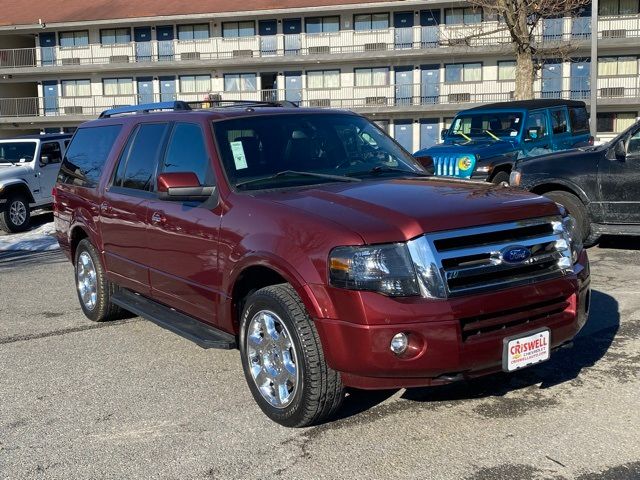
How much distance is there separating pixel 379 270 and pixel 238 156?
160cm

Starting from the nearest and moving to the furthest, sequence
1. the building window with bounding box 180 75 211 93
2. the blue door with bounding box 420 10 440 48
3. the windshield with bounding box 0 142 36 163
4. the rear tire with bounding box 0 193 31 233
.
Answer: the rear tire with bounding box 0 193 31 233 < the windshield with bounding box 0 142 36 163 < the blue door with bounding box 420 10 440 48 < the building window with bounding box 180 75 211 93

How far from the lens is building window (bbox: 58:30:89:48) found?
41.6 metres

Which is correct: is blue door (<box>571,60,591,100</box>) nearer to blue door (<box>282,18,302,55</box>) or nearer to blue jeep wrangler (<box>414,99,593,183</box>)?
blue door (<box>282,18,302,55</box>)

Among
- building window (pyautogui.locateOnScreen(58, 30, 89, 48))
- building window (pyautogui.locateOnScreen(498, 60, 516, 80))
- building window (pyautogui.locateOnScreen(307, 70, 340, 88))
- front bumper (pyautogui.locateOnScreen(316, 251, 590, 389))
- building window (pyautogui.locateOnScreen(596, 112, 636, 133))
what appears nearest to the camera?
front bumper (pyautogui.locateOnScreen(316, 251, 590, 389))

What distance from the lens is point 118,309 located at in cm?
641

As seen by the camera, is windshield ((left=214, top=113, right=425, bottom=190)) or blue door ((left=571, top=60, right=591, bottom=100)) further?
blue door ((left=571, top=60, right=591, bottom=100))

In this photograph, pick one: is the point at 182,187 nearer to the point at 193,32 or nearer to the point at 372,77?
the point at 372,77

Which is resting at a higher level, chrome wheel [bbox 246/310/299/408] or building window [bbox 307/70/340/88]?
Answer: building window [bbox 307/70/340/88]

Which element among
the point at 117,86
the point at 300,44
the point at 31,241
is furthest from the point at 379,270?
the point at 117,86

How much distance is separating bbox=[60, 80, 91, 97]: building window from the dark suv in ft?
122

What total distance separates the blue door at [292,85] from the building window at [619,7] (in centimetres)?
1616

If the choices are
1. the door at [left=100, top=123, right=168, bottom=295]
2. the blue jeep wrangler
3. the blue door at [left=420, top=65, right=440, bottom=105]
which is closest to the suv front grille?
the door at [left=100, top=123, right=168, bottom=295]

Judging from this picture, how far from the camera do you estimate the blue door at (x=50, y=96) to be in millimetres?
42156

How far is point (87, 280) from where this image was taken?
6652 mm
